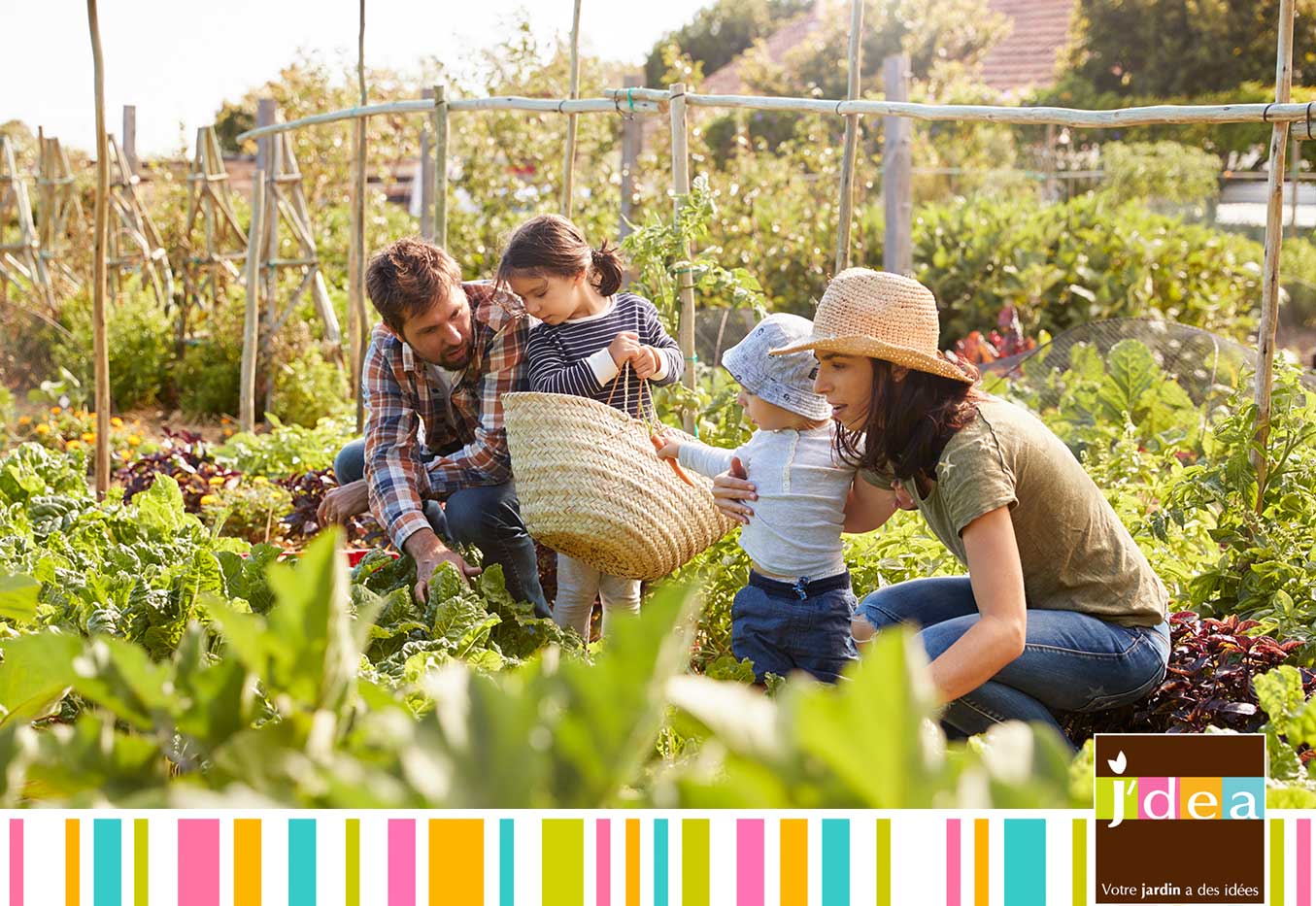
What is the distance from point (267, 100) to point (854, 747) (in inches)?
253

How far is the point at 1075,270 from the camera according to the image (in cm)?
734

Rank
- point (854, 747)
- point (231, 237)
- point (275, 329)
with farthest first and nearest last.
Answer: point (231, 237) < point (275, 329) < point (854, 747)

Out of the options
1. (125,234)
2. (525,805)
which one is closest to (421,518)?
(525,805)

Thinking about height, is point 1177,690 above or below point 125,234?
below

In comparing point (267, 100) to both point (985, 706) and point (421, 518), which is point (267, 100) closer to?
point (421, 518)

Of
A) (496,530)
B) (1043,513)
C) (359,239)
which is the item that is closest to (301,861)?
(1043,513)

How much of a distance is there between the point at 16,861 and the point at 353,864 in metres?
0.17

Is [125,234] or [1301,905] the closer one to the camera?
[1301,905]

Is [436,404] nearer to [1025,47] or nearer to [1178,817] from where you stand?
[1178,817]

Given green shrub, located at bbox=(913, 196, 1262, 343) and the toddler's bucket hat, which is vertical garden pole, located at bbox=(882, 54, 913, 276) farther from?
the toddler's bucket hat

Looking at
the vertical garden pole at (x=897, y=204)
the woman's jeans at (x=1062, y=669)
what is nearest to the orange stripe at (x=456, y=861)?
the woman's jeans at (x=1062, y=669)

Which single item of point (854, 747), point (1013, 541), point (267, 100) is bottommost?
point (1013, 541)

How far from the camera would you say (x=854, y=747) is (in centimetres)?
53

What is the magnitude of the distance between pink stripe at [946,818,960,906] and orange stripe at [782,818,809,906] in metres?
0.06
